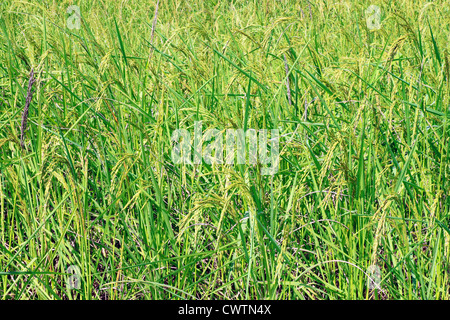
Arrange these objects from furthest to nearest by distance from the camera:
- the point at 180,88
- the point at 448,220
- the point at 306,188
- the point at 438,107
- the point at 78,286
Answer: the point at 180,88
the point at 438,107
the point at 306,188
the point at 448,220
the point at 78,286

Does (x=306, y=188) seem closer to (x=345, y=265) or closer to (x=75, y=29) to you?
(x=345, y=265)

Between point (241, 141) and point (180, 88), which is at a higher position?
point (180, 88)

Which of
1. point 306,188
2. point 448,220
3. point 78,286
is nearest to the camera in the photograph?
point 78,286

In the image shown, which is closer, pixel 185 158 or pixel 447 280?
pixel 447 280

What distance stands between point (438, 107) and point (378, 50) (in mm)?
850

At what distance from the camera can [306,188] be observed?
1.31 meters

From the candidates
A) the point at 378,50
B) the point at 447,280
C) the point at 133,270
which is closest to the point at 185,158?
the point at 133,270

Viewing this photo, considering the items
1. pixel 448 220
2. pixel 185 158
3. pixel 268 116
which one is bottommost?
pixel 448 220

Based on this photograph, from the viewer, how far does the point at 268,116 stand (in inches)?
58.3

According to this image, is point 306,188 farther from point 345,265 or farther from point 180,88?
point 180,88

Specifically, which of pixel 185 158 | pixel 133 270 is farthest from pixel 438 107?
pixel 133 270
